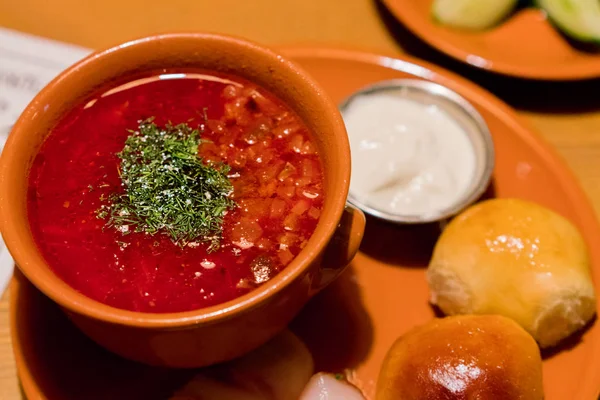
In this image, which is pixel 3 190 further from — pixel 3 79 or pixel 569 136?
pixel 569 136

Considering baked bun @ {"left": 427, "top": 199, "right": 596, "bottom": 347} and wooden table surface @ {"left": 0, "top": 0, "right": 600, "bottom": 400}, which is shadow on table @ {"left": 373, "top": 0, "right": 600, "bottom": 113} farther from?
baked bun @ {"left": 427, "top": 199, "right": 596, "bottom": 347}

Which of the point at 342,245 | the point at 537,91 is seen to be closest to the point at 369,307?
the point at 342,245

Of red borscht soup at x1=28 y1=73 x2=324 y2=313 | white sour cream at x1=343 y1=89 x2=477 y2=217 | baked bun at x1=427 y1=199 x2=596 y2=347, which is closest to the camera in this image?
red borscht soup at x1=28 y1=73 x2=324 y2=313

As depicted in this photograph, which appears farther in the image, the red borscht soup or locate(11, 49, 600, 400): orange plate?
locate(11, 49, 600, 400): orange plate

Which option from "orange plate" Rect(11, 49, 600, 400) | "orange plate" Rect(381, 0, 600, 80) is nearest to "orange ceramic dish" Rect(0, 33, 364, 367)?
"orange plate" Rect(11, 49, 600, 400)

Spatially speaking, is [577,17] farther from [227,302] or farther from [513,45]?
[227,302]

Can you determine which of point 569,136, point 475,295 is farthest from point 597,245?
point 569,136
